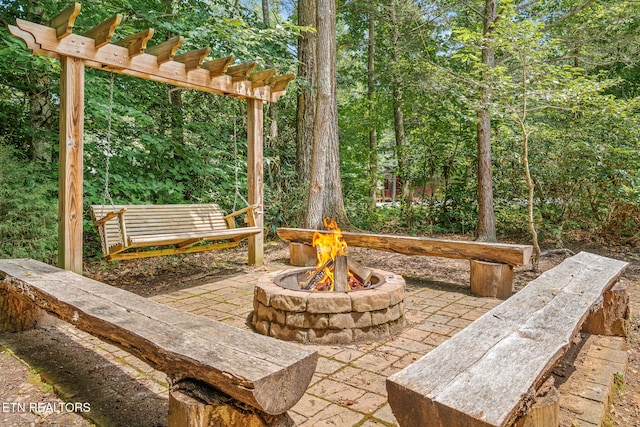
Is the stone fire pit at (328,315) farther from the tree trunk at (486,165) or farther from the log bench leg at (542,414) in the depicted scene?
the tree trunk at (486,165)

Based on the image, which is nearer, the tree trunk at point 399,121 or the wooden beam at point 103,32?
the wooden beam at point 103,32

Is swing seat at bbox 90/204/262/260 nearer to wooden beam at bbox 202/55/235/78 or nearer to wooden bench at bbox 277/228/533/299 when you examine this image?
wooden beam at bbox 202/55/235/78

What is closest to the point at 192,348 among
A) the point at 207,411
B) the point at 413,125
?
the point at 207,411

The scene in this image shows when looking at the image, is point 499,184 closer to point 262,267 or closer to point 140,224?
point 262,267

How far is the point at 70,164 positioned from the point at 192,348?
9.05ft

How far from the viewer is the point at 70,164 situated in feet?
11.3

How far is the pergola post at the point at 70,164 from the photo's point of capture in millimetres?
3406

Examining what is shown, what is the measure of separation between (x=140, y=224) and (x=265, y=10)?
278 inches

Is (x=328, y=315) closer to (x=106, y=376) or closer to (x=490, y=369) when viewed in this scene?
(x=106, y=376)

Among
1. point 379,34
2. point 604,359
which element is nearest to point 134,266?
point 604,359

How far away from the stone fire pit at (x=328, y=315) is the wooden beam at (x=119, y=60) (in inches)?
100

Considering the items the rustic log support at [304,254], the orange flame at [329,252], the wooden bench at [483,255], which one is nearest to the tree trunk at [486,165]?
the wooden bench at [483,255]

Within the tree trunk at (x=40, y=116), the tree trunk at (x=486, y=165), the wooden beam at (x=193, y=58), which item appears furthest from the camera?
the tree trunk at (x=486, y=165)

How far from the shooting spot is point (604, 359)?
2.44 metres
